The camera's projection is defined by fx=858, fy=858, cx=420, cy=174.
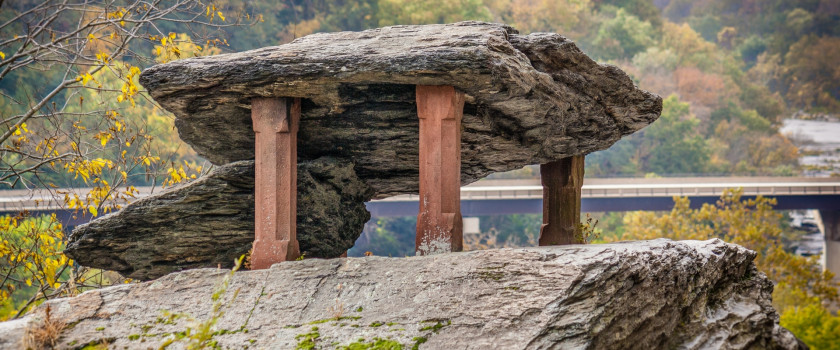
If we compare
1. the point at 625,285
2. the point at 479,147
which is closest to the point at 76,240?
the point at 479,147

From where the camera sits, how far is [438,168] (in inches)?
424

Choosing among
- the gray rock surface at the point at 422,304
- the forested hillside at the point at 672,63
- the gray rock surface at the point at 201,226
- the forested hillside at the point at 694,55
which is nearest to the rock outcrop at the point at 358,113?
the gray rock surface at the point at 201,226

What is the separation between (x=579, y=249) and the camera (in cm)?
957

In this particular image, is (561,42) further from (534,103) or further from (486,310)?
(486,310)

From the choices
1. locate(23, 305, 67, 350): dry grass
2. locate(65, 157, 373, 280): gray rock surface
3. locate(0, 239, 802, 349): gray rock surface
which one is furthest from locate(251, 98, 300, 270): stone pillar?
locate(23, 305, 67, 350): dry grass

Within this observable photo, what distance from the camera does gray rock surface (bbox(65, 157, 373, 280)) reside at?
1254cm

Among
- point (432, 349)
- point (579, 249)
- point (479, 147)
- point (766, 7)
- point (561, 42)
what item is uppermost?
point (766, 7)

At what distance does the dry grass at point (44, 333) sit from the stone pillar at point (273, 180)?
2843mm

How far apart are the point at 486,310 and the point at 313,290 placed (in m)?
2.05

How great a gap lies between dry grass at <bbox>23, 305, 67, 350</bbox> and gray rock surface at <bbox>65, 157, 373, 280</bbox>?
3806 millimetres

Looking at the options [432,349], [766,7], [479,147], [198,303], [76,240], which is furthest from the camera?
[766,7]

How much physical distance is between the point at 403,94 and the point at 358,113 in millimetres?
871

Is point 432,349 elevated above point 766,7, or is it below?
below

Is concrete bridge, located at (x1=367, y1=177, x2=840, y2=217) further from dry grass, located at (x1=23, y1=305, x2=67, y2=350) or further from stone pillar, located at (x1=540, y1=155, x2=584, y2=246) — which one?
dry grass, located at (x1=23, y1=305, x2=67, y2=350)
